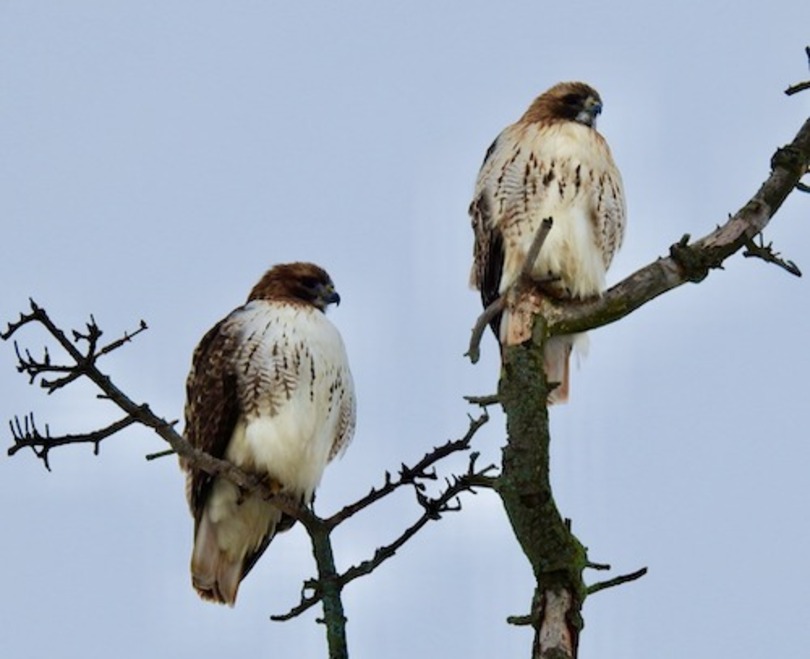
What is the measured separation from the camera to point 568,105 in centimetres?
947

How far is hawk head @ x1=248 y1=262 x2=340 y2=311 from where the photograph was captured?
9906 mm

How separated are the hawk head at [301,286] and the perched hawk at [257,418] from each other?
0.14m

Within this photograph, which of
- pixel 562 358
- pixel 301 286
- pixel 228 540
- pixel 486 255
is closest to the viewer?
pixel 562 358

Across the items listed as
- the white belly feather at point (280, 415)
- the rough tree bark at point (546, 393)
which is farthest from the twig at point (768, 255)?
the white belly feather at point (280, 415)

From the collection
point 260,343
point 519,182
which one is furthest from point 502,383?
point 260,343

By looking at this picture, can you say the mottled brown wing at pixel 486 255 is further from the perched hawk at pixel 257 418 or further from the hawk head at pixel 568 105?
the perched hawk at pixel 257 418

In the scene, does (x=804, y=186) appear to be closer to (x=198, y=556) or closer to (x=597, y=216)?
(x=597, y=216)

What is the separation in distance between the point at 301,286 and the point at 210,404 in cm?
108

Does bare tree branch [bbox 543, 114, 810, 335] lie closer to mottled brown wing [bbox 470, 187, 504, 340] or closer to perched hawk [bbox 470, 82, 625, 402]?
perched hawk [bbox 470, 82, 625, 402]

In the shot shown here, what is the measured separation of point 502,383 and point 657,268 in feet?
3.21

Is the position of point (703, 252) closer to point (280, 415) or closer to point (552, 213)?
point (552, 213)

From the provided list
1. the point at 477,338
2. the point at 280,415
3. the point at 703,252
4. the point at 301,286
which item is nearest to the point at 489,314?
the point at 477,338

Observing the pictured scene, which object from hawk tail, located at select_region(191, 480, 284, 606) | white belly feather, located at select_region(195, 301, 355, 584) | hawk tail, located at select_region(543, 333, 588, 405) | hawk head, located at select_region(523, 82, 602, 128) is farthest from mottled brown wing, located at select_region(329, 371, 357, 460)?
hawk head, located at select_region(523, 82, 602, 128)

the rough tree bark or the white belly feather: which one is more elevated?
the white belly feather
